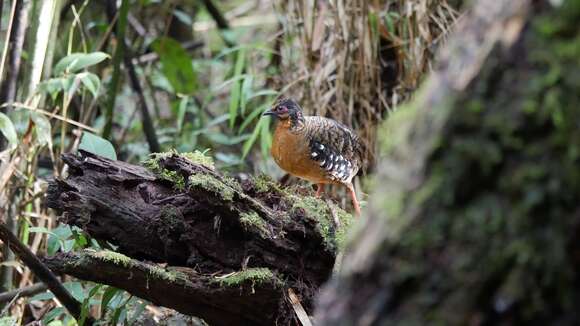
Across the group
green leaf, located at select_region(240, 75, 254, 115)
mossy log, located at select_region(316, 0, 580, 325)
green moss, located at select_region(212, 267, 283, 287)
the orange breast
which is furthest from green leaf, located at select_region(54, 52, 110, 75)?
mossy log, located at select_region(316, 0, 580, 325)

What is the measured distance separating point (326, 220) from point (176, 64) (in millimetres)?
3486

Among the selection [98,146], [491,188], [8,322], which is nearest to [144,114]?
[98,146]

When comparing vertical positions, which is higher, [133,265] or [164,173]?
[164,173]

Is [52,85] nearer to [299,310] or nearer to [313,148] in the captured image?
[313,148]

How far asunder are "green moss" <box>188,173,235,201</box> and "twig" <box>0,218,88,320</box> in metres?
1.07

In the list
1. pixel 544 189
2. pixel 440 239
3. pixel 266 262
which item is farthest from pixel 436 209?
pixel 266 262

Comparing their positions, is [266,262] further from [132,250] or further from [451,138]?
[451,138]

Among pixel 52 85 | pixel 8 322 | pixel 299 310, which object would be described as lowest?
pixel 299 310

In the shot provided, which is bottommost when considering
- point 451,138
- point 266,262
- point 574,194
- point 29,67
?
point 266,262

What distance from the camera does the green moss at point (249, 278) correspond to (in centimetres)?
289

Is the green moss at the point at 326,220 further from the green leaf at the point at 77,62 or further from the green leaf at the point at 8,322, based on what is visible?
the green leaf at the point at 77,62

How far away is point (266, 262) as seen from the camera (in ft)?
10.0

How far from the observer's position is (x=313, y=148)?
4.34 metres

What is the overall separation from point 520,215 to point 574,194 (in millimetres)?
85
